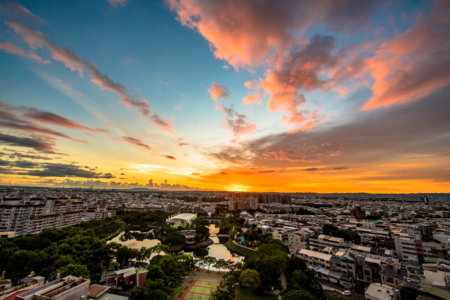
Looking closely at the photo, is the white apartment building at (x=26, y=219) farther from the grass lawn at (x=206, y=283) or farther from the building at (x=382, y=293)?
the building at (x=382, y=293)

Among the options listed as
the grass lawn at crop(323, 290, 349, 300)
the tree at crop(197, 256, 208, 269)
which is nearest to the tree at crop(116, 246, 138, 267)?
the tree at crop(197, 256, 208, 269)

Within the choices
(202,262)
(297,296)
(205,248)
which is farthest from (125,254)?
(297,296)

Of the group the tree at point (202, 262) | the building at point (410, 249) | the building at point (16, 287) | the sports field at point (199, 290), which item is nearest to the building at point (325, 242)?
the building at point (410, 249)

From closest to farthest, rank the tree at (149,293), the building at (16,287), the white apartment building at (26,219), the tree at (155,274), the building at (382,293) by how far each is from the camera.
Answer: the building at (16,287) → the tree at (149,293) → the building at (382,293) → the tree at (155,274) → the white apartment building at (26,219)

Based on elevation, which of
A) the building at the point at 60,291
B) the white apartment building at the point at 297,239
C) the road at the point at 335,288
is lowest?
the road at the point at 335,288

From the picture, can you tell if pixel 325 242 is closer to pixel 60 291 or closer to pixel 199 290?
pixel 199 290

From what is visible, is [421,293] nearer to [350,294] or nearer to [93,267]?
[350,294]

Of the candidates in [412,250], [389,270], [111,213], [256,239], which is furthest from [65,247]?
[111,213]

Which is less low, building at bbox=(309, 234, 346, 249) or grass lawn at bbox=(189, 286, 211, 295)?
building at bbox=(309, 234, 346, 249)

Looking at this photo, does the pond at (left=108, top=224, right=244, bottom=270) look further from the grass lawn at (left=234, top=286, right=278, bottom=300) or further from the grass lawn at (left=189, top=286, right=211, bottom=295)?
the grass lawn at (left=189, top=286, right=211, bottom=295)
